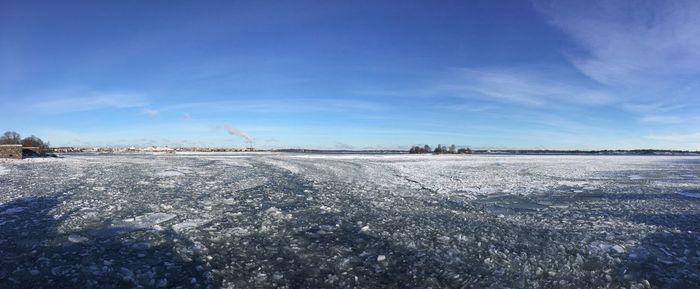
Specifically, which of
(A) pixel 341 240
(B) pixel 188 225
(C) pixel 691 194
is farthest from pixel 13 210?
(C) pixel 691 194

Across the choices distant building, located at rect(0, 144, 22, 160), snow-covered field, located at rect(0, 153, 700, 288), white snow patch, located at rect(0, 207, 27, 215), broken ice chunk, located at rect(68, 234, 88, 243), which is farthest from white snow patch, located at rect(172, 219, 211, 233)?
distant building, located at rect(0, 144, 22, 160)

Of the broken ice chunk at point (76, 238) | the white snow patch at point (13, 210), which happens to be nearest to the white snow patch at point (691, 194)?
the broken ice chunk at point (76, 238)

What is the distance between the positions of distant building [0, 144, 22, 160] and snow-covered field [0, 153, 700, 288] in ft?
95.7

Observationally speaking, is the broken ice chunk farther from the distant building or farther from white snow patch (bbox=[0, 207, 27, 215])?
the distant building

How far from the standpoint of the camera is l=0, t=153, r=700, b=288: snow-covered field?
520 cm

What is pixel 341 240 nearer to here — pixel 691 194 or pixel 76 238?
pixel 76 238

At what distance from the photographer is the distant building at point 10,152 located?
116 ft

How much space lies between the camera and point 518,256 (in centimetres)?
618

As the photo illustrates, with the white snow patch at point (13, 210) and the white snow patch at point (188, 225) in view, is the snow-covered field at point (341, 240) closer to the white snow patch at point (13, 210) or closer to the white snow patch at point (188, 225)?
the white snow patch at point (188, 225)

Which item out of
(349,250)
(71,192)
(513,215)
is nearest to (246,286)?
(349,250)

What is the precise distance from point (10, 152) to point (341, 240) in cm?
4053

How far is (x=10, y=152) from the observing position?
3550cm

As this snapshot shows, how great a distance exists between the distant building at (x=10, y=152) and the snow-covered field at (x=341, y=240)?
29178 millimetres

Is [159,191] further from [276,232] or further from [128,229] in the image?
[276,232]
